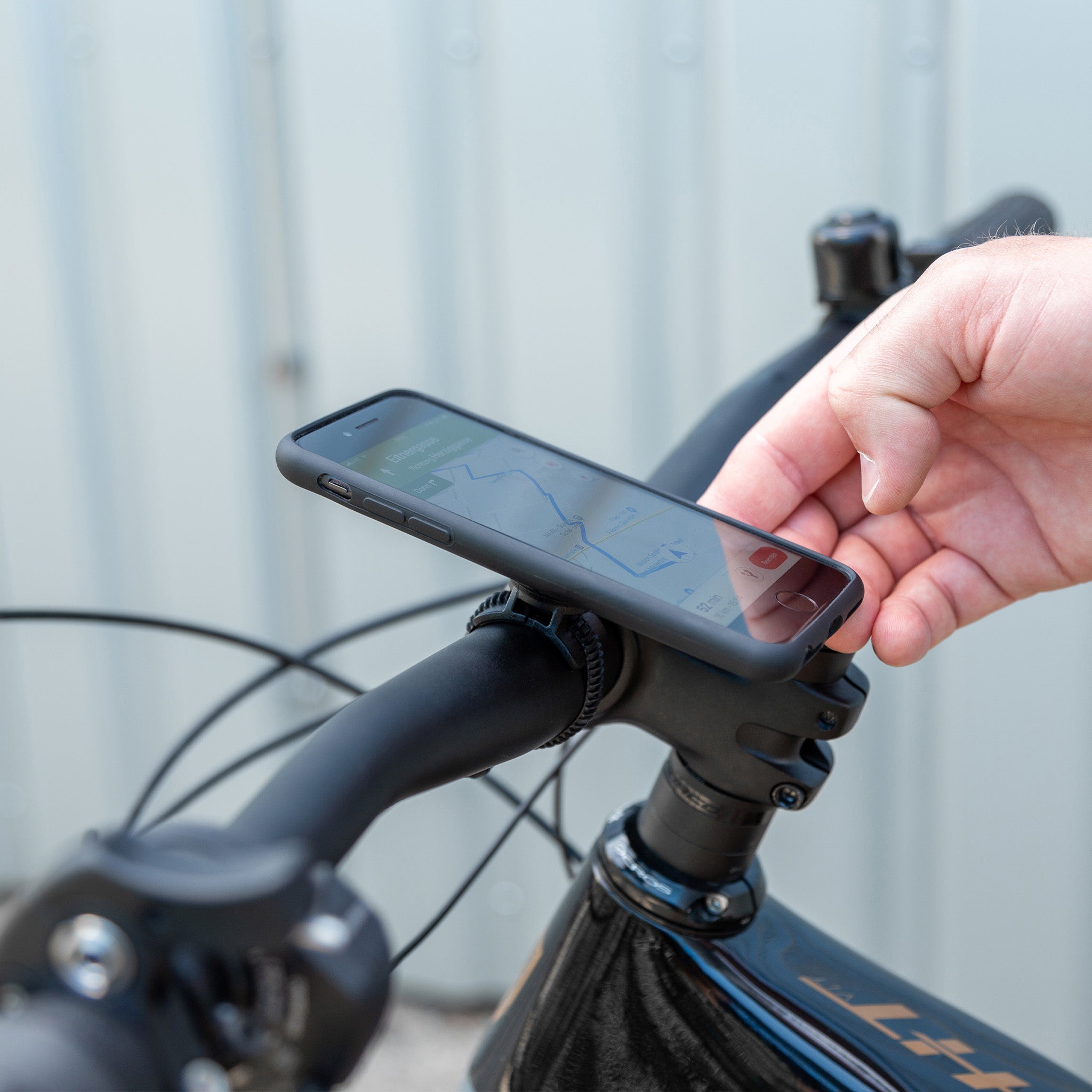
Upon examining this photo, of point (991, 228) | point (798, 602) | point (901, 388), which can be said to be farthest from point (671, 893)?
point (991, 228)

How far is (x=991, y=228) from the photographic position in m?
0.65

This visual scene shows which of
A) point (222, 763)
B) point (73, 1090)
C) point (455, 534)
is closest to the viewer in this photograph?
point (73, 1090)

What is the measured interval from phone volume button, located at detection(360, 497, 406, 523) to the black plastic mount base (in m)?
0.19

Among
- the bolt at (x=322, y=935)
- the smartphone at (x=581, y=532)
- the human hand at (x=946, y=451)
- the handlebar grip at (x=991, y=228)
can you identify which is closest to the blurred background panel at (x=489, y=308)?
the handlebar grip at (x=991, y=228)

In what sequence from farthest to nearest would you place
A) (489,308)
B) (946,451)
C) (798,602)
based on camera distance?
(489,308) → (946,451) → (798,602)

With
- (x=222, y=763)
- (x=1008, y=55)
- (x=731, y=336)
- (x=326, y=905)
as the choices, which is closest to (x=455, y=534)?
(x=326, y=905)

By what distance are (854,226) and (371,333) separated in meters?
0.76

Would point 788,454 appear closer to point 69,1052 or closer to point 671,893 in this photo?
point 671,893

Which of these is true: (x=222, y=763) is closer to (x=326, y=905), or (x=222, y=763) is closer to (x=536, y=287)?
(x=536, y=287)

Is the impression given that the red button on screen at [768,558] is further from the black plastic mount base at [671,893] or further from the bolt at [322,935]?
the bolt at [322,935]

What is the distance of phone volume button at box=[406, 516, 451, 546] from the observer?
1.38 ft

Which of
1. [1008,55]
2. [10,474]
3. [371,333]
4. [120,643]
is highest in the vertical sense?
A: [1008,55]

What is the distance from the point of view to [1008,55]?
1076 millimetres

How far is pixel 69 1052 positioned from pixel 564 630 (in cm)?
23
